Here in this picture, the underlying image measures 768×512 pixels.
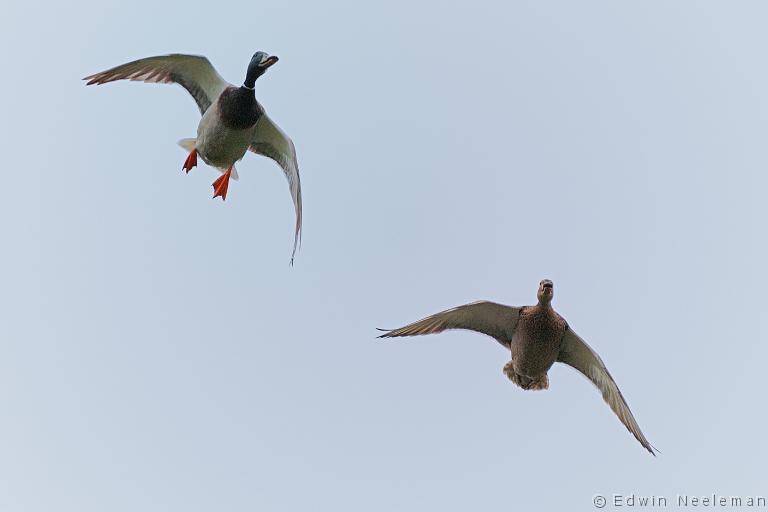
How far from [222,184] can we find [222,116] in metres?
1.43

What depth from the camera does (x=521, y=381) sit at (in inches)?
375

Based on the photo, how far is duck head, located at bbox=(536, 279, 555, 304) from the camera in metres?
8.73

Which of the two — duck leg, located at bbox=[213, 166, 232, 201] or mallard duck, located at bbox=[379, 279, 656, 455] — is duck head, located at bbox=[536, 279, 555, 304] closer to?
mallard duck, located at bbox=[379, 279, 656, 455]

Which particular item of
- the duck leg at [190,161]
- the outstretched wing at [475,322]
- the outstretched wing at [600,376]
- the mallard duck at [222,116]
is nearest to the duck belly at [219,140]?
the mallard duck at [222,116]

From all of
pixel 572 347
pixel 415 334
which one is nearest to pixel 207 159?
pixel 415 334

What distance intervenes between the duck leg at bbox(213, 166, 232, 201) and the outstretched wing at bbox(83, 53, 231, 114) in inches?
31.1

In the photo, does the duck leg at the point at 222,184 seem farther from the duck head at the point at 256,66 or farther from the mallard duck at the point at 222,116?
the duck head at the point at 256,66

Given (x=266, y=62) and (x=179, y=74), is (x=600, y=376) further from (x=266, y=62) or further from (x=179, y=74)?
(x=179, y=74)

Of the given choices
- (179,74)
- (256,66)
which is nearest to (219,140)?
(256,66)

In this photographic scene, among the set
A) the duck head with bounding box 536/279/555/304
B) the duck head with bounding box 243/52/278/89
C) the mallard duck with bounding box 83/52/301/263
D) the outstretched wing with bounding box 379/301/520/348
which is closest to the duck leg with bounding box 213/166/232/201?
the mallard duck with bounding box 83/52/301/263

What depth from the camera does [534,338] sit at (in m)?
8.92

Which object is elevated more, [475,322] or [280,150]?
[280,150]

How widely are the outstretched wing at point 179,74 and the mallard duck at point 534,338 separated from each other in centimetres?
327

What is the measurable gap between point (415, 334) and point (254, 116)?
2775 millimetres
